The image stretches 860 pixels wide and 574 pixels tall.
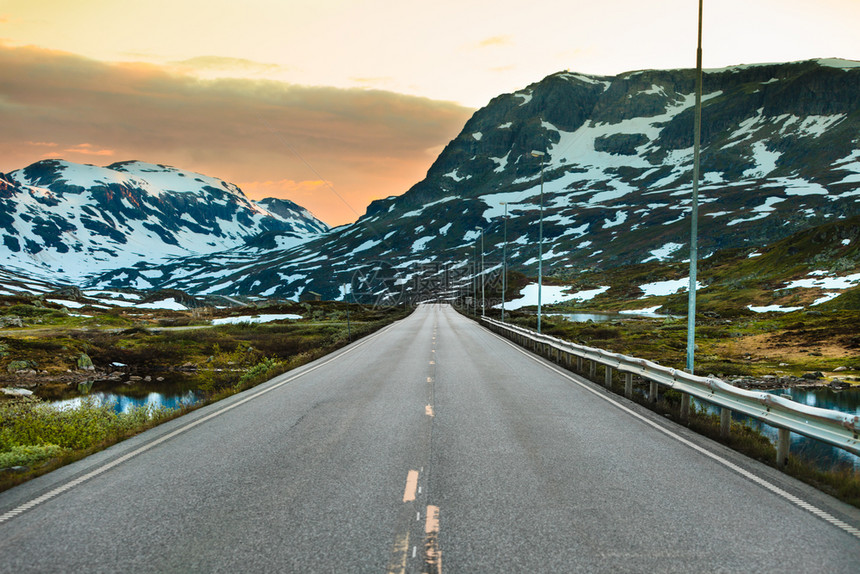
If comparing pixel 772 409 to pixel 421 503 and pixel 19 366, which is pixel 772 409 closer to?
pixel 421 503

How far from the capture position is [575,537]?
15.1 ft

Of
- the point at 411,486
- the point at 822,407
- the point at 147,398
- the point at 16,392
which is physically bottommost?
the point at 147,398

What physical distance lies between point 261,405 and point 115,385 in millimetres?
23308

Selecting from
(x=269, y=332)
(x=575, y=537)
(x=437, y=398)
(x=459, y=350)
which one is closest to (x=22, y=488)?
(x=575, y=537)

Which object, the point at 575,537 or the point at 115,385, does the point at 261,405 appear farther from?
the point at 115,385

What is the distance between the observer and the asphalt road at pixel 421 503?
4.24 metres

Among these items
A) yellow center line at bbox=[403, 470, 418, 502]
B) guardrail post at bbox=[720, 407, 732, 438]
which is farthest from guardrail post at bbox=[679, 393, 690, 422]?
yellow center line at bbox=[403, 470, 418, 502]

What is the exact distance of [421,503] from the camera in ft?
17.6

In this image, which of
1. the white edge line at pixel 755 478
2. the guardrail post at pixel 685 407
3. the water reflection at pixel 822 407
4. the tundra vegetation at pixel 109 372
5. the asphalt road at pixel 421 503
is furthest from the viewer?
the water reflection at pixel 822 407

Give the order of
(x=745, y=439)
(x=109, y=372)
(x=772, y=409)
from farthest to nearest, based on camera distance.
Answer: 1. (x=109, y=372)
2. (x=745, y=439)
3. (x=772, y=409)

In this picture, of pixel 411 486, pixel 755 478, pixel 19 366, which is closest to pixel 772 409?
pixel 755 478

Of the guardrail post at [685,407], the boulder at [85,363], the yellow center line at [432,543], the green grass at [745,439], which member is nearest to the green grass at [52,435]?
the yellow center line at [432,543]

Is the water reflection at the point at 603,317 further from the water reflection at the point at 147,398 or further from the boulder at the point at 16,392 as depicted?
the boulder at the point at 16,392

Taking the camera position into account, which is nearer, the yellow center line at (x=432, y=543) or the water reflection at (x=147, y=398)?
the yellow center line at (x=432, y=543)
